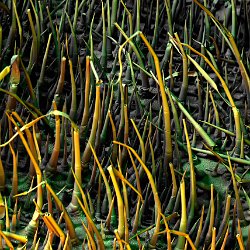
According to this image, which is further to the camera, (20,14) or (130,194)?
(20,14)

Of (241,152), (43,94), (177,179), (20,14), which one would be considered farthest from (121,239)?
(20,14)

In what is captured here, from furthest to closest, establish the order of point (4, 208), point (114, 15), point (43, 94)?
point (114, 15) < point (43, 94) < point (4, 208)

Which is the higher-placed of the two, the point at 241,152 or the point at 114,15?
the point at 114,15

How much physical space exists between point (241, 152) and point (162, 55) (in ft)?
1.41

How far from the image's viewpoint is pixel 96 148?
1.44 metres

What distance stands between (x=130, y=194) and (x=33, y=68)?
0.45 m

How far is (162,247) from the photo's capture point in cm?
132

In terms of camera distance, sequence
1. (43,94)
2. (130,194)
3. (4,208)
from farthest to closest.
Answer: (43,94) → (130,194) → (4,208)

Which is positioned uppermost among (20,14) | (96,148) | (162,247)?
(20,14)

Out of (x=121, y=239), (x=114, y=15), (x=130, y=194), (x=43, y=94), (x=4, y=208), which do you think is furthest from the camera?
(x=114, y=15)

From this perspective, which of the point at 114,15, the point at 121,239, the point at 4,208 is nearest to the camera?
the point at 121,239

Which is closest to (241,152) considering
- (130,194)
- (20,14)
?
(130,194)

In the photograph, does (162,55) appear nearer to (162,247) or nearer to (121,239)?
(162,247)

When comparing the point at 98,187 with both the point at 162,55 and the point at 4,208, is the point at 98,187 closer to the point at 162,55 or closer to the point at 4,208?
the point at 4,208
